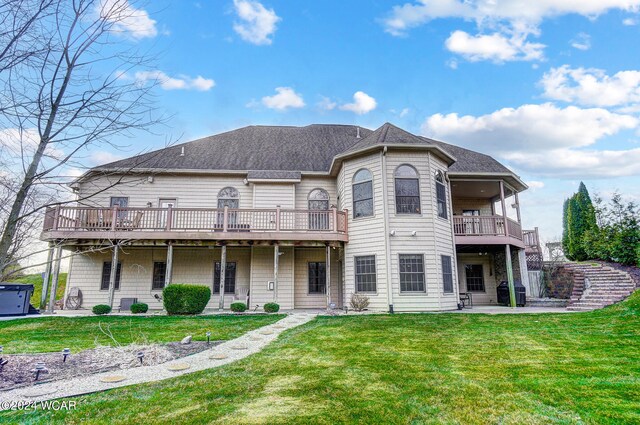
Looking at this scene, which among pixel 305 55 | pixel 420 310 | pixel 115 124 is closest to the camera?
pixel 115 124

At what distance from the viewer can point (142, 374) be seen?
4.67 m

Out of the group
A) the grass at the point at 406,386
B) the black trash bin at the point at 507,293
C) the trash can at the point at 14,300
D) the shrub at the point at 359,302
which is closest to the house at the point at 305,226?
the shrub at the point at 359,302

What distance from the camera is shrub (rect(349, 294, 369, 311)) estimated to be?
11.6 meters

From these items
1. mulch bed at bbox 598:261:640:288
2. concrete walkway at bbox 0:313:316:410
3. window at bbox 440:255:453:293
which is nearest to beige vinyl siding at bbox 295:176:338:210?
window at bbox 440:255:453:293

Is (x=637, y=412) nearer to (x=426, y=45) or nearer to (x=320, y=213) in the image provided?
(x=320, y=213)

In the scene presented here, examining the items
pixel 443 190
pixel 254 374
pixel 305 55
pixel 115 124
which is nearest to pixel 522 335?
pixel 254 374

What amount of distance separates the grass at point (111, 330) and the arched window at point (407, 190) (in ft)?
19.8

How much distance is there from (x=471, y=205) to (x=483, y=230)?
3415mm

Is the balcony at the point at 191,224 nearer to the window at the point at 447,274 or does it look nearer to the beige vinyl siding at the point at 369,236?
the beige vinyl siding at the point at 369,236

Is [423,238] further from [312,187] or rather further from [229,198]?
[229,198]

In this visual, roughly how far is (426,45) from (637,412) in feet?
55.3

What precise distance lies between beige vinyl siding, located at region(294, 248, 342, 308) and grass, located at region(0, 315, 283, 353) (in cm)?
340

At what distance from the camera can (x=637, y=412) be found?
3.07 m

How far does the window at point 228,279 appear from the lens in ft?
46.3
